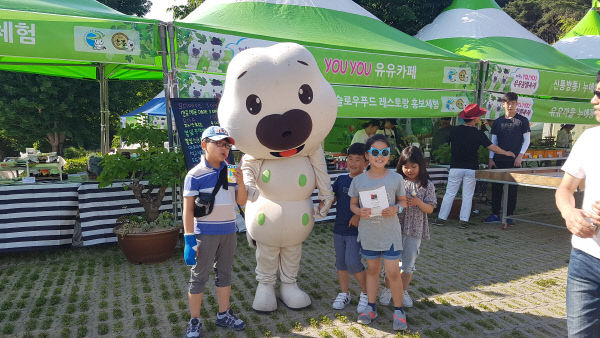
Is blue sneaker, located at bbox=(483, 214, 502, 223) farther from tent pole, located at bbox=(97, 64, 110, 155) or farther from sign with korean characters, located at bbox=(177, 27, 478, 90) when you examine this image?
tent pole, located at bbox=(97, 64, 110, 155)

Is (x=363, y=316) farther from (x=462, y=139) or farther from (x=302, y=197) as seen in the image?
(x=462, y=139)

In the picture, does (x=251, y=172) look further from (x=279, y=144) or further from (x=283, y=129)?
(x=283, y=129)

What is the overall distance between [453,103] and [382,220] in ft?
16.3

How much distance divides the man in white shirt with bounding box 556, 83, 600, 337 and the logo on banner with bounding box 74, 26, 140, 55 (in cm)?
464

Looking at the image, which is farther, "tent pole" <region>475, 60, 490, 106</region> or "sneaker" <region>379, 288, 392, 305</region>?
"tent pole" <region>475, 60, 490, 106</region>

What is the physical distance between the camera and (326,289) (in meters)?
4.11

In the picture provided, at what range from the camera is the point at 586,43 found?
1302cm

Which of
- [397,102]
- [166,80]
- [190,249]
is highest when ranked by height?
[166,80]

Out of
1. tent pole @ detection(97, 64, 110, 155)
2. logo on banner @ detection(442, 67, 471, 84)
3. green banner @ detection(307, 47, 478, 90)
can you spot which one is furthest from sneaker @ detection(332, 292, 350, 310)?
tent pole @ detection(97, 64, 110, 155)

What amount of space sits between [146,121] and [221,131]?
9.48 feet

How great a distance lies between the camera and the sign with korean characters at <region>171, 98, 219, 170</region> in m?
5.00

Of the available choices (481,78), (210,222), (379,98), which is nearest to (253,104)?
(210,222)

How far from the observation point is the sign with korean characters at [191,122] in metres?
5.00

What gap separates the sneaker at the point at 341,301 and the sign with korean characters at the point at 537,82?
5.61 metres
